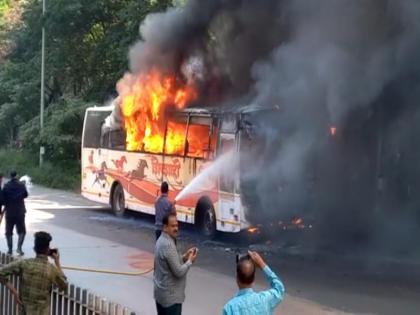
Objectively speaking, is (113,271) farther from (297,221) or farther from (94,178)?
(94,178)

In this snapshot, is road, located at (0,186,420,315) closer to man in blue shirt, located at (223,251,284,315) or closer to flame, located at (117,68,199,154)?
flame, located at (117,68,199,154)

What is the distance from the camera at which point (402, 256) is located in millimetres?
14594

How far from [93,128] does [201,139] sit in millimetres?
6439

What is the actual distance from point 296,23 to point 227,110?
2839 mm

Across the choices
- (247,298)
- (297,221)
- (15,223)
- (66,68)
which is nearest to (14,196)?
(15,223)

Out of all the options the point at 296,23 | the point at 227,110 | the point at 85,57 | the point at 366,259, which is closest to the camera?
the point at 366,259

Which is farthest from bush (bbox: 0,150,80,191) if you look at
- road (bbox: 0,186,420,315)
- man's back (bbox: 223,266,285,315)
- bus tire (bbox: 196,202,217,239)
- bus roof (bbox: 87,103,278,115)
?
man's back (bbox: 223,266,285,315)

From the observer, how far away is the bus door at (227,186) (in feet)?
48.7

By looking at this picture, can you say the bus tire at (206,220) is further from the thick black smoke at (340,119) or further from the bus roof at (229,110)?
the bus roof at (229,110)

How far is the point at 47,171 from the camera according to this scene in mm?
33000

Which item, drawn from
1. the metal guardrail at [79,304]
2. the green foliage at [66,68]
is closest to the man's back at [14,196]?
the metal guardrail at [79,304]

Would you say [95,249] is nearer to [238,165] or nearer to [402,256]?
[238,165]

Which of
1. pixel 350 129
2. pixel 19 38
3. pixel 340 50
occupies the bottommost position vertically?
pixel 350 129

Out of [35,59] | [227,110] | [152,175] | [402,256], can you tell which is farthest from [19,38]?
[402,256]
